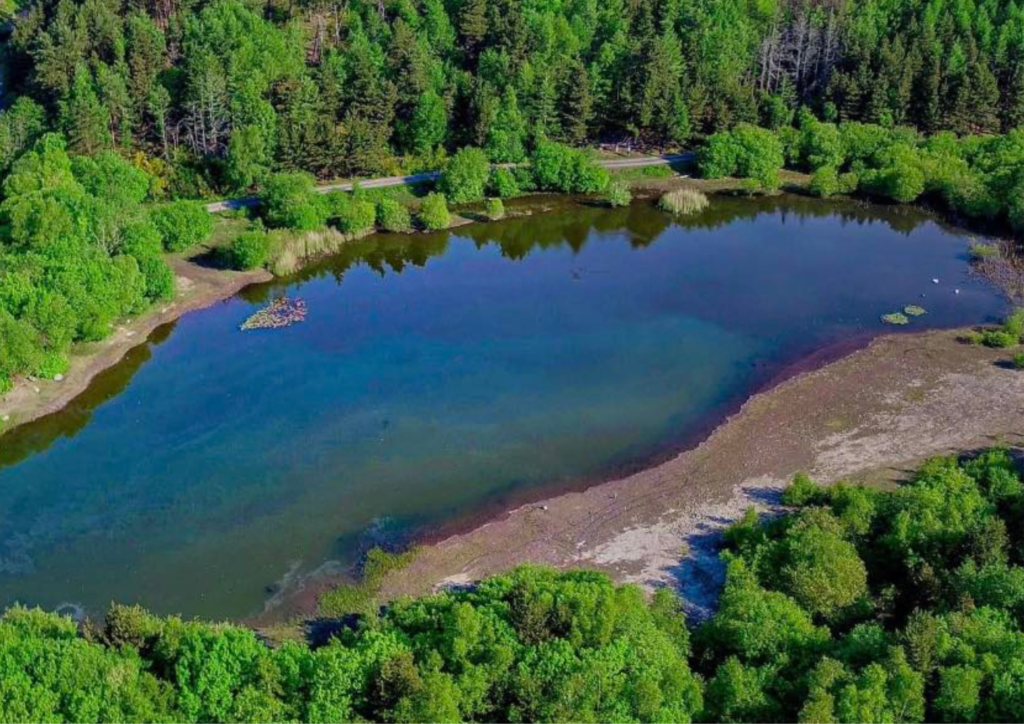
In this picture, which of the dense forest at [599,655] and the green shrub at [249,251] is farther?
the green shrub at [249,251]

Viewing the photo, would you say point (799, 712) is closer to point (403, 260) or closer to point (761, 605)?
point (761, 605)

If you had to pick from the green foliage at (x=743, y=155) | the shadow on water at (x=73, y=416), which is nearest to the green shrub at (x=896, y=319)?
the green foliage at (x=743, y=155)

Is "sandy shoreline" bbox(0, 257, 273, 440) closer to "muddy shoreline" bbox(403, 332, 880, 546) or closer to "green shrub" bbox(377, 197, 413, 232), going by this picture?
"green shrub" bbox(377, 197, 413, 232)

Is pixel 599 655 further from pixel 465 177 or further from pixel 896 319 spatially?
pixel 465 177

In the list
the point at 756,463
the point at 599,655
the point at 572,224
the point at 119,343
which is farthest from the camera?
A: the point at 572,224

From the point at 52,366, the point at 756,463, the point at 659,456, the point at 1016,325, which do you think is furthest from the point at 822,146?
the point at 52,366

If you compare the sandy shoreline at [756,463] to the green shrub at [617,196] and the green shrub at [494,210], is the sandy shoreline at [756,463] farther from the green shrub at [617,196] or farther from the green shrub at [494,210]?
the green shrub at [494,210]

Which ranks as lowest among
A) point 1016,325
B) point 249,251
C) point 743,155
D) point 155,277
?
point 1016,325

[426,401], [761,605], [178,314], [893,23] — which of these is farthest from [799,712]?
[893,23]
